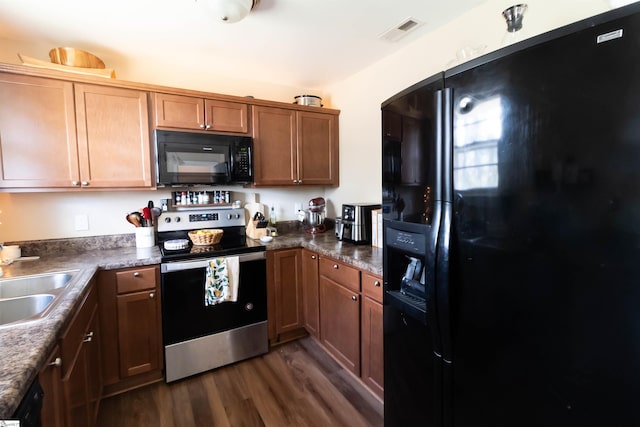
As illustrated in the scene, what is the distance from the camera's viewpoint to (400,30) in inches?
79.7

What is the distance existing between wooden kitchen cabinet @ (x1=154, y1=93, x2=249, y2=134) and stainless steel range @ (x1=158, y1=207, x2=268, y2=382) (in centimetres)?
73

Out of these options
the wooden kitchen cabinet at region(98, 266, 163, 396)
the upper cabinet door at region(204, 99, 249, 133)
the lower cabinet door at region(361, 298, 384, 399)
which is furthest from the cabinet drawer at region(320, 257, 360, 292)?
the upper cabinet door at region(204, 99, 249, 133)

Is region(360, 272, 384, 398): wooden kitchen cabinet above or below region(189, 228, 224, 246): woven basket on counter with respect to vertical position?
below

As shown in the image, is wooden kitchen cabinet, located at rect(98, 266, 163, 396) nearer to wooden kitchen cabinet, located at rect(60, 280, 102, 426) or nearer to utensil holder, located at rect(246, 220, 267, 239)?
wooden kitchen cabinet, located at rect(60, 280, 102, 426)

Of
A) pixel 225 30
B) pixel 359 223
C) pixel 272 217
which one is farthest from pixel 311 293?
pixel 225 30

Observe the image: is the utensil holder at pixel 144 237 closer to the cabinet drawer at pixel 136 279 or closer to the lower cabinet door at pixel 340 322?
the cabinet drawer at pixel 136 279

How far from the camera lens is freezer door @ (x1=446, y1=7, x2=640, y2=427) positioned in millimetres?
659

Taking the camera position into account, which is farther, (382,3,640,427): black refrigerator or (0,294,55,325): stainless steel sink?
(0,294,55,325): stainless steel sink

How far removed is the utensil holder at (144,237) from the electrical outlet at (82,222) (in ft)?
1.31

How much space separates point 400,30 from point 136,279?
2.43 meters

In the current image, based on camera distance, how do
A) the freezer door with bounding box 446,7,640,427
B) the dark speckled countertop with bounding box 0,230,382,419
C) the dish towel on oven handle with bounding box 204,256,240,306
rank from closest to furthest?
the freezer door with bounding box 446,7,640,427 < the dark speckled countertop with bounding box 0,230,382,419 < the dish towel on oven handle with bounding box 204,256,240,306

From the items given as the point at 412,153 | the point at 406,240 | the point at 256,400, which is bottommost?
the point at 256,400

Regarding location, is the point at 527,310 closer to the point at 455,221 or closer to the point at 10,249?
the point at 455,221

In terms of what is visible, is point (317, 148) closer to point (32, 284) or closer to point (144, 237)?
point (144, 237)
